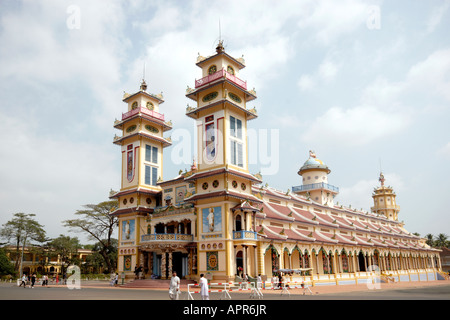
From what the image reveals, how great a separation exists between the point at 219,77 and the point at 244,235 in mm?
15898

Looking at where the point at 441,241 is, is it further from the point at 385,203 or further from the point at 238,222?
the point at 238,222

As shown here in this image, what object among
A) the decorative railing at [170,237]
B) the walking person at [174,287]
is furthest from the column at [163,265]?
the walking person at [174,287]

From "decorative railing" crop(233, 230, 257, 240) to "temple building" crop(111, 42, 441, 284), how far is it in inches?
3.7

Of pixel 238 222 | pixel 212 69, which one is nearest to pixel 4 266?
pixel 238 222

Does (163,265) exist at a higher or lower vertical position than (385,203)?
lower

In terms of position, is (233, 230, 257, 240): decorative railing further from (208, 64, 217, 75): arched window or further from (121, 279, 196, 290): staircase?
(208, 64, 217, 75): arched window

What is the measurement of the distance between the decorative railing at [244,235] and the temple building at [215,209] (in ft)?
0.31

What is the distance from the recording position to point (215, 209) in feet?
121

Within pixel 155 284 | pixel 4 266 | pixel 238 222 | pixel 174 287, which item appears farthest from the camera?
pixel 4 266

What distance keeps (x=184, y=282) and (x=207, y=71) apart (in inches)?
856

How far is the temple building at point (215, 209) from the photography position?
36.4m

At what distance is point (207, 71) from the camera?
41.2 metres

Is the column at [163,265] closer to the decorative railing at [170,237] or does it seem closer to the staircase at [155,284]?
the decorative railing at [170,237]

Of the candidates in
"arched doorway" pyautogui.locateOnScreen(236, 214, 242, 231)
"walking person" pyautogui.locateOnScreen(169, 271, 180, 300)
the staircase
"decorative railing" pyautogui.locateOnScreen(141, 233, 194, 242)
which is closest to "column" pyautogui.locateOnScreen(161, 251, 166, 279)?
"decorative railing" pyautogui.locateOnScreen(141, 233, 194, 242)
